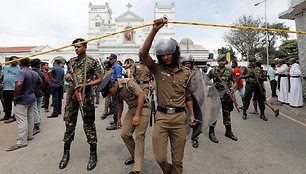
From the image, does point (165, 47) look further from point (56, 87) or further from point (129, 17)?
point (129, 17)

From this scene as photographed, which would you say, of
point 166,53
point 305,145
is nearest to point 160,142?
point 166,53

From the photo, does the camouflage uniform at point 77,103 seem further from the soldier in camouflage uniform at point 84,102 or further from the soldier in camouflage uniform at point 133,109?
the soldier in camouflage uniform at point 133,109

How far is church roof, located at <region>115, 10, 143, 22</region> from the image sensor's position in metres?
40.7

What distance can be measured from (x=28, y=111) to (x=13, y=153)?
0.91 metres

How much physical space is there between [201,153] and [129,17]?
43.0m

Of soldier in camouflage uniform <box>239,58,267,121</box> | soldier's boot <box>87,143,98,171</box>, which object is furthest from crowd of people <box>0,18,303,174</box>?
soldier in camouflage uniform <box>239,58,267,121</box>

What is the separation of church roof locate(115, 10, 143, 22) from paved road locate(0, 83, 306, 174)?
40508mm

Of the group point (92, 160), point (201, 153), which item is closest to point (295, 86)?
point (201, 153)

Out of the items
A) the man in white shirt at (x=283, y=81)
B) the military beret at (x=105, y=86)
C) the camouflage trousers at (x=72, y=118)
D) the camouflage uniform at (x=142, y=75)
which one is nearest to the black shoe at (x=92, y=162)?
the camouflage trousers at (x=72, y=118)

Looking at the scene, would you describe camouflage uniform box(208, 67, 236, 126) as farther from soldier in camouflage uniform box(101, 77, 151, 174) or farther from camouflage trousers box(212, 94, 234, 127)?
soldier in camouflage uniform box(101, 77, 151, 174)

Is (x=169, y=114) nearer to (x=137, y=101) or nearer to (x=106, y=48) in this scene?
(x=137, y=101)

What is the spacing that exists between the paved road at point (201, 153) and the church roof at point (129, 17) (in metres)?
40.5

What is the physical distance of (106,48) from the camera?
3769cm

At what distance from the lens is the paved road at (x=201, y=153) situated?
261 cm
